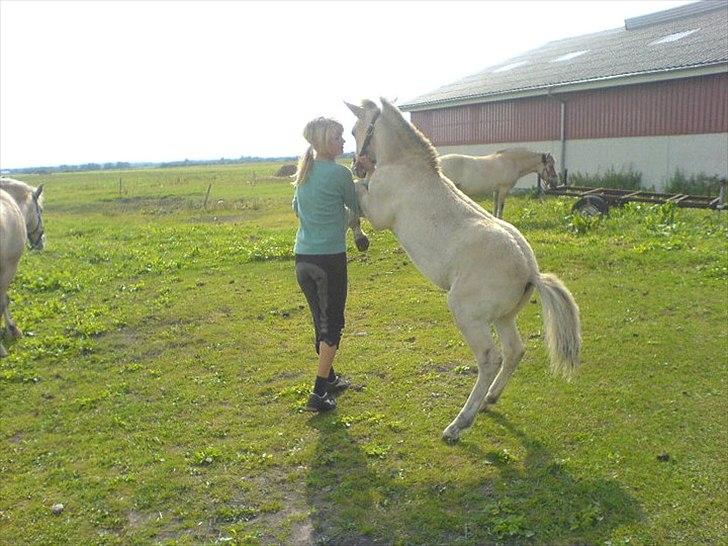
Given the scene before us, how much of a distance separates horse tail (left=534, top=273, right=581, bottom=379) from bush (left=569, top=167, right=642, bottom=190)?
16160 millimetres

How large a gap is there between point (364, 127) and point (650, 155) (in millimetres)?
16563

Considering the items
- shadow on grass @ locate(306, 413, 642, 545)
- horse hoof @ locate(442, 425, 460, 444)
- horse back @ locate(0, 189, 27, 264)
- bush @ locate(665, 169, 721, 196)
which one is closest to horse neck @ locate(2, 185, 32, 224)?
horse back @ locate(0, 189, 27, 264)

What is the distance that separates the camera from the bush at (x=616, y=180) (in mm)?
19656

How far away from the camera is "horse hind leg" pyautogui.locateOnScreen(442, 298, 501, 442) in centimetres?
498

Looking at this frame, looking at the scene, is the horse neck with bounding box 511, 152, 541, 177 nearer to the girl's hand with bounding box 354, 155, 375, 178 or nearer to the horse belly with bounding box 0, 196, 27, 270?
the girl's hand with bounding box 354, 155, 375, 178

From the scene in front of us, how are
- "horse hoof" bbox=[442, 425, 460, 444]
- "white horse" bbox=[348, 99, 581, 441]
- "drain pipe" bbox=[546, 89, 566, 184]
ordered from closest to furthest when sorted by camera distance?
"white horse" bbox=[348, 99, 581, 441] < "horse hoof" bbox=[442, 425, 460, 444] < "drain pipe" bbox=[546, 89, 566, 184]

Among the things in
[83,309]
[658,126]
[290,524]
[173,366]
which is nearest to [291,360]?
[173,366]

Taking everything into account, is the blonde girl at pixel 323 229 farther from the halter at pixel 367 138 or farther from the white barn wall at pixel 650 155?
the white barn wall at pixel 650 155

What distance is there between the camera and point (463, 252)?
16.4ft

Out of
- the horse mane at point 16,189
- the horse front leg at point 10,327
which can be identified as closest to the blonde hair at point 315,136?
the horse front leg at point 10,327

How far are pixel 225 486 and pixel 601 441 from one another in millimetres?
2941

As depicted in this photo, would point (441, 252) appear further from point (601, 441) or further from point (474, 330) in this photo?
point (601, 441)

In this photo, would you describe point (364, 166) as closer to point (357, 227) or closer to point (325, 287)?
point (357, 227)

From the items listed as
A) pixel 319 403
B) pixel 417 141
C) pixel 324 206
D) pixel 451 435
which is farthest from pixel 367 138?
pixel 451 435
